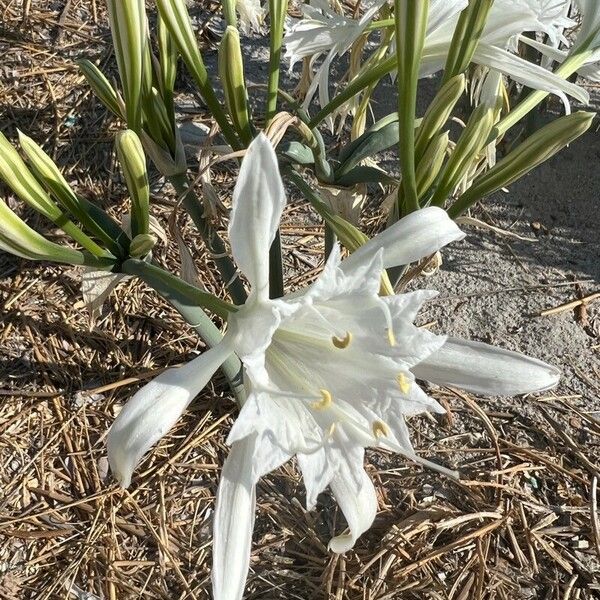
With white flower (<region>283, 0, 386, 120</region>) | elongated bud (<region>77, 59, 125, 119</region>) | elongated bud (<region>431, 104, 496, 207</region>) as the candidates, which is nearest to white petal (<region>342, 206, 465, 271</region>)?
elongated bud (<region>431, 104, 496, 207</region>)

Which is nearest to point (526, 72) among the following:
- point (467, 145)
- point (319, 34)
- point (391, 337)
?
point (467, 145)

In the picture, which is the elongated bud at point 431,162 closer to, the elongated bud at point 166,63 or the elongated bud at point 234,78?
the elongated bud at point 234,78

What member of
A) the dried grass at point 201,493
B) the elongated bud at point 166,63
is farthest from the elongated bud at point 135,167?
the dried grass at point 201,493

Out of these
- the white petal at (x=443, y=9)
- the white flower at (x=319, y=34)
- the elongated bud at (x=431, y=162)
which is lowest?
the elongated bud at (x=431, y=162)

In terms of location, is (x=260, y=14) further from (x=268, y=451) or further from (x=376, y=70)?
(x=268, y=451)

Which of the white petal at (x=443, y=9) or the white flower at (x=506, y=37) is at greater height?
the white petal at (x=443, y=9)

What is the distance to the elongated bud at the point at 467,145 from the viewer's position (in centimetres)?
77

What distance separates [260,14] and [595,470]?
0.94m

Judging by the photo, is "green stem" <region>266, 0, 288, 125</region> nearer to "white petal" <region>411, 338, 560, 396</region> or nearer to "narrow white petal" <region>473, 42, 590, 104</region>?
"narrow white petal" <region>473, 42, 590, 104</region>

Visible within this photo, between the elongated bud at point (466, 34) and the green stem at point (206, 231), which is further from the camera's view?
the green stem at point (206, 231)

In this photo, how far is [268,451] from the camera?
690 mm

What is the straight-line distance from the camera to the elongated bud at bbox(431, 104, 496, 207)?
775 millimetres

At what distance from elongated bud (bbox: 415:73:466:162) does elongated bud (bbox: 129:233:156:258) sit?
33 centimetres

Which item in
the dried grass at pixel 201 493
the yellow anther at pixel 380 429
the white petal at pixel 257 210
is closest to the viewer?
the white petal at pixel 257 210
